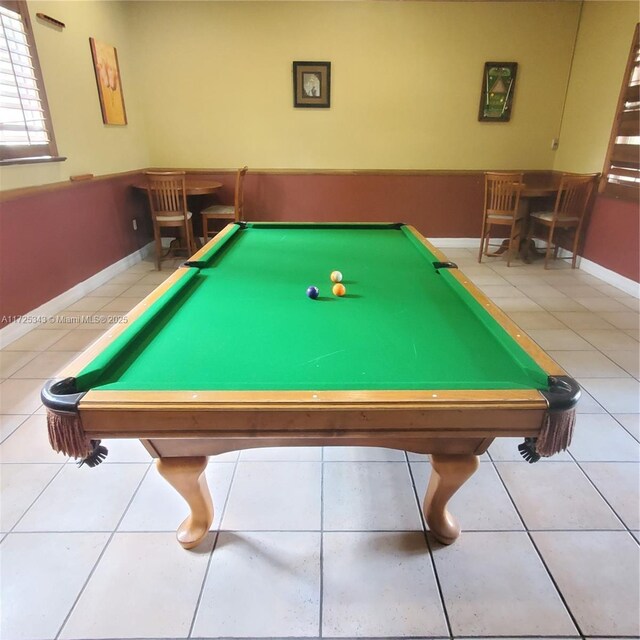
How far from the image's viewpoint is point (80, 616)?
126 cm

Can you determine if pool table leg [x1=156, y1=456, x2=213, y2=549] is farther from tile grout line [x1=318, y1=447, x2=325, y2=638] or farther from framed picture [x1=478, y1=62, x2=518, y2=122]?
framed picture [x1=478, y1=62, x2=518, y2=122]

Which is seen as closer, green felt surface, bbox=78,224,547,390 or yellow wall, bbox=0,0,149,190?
green felt surface, bbox=78,224,547,390

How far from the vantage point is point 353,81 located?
192 inches

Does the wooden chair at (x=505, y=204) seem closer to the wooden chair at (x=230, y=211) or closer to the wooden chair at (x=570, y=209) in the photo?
the wooden chair at (x=570, y=209)

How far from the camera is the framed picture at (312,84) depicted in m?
4.82

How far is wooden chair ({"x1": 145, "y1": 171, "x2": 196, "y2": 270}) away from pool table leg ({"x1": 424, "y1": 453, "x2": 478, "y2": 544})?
385 cm

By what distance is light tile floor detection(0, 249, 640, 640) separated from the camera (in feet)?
4.11

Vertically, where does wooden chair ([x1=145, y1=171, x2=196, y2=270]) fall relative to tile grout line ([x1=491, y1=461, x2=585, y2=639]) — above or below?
above

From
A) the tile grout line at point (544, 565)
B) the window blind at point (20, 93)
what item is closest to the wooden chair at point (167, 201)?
the window blind at point (20, 93)

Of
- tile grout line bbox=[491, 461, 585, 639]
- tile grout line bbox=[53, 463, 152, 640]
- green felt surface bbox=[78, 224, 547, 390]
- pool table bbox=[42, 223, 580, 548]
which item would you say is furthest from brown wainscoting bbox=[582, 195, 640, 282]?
tile grout line bbox=[53, 463, 152, 640]

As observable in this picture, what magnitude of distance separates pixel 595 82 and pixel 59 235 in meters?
5.30

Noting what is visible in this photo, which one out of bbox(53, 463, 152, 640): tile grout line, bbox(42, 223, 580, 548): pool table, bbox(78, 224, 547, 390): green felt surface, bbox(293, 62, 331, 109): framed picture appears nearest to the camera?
bbox(42, 223, 580, 548): pool table

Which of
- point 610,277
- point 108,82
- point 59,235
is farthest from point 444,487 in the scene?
point 108,82

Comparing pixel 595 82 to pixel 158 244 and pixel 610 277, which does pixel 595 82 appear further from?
pixel 158 244
